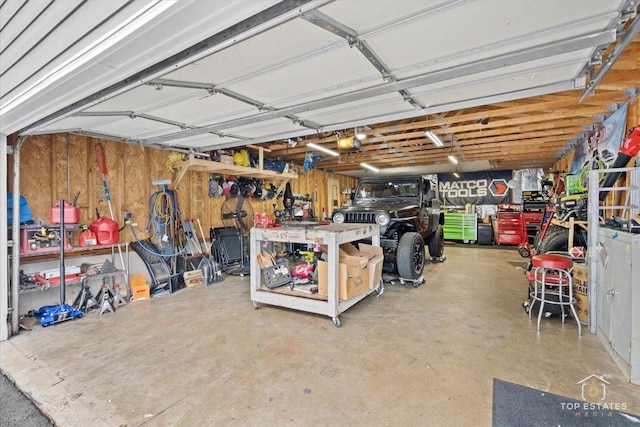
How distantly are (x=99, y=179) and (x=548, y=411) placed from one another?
5459 mm

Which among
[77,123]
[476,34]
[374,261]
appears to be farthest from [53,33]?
[374,261]

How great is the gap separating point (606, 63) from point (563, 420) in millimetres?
2552

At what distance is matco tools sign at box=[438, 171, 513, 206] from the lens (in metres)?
10.3

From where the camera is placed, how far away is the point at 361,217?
466cm

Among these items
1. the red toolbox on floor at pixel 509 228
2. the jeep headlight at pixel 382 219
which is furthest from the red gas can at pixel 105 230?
the red toolbox on floor at pixel 509 228

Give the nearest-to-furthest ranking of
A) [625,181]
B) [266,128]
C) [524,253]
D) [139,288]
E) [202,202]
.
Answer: [266,128]
[625,181]
[139,288]
[202,202]
[524,253]

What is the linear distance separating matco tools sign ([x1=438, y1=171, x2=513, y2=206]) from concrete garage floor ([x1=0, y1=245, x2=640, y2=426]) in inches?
312

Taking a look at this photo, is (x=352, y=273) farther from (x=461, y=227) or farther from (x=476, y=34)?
(x=461, y=227)

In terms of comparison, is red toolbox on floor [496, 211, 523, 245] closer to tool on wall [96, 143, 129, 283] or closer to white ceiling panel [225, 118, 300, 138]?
white ceiling panel [225, 118, 300, 138]

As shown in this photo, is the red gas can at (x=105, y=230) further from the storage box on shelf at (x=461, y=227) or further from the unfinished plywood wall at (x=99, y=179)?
the storage box on shelf at (x=461, y=227)

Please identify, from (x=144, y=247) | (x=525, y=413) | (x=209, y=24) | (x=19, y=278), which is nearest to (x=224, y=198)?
(x=144, y=247)

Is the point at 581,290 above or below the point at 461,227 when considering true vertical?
below

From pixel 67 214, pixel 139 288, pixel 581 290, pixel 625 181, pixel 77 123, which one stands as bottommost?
pixel 139 288

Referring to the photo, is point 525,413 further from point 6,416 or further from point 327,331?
point 6,416
